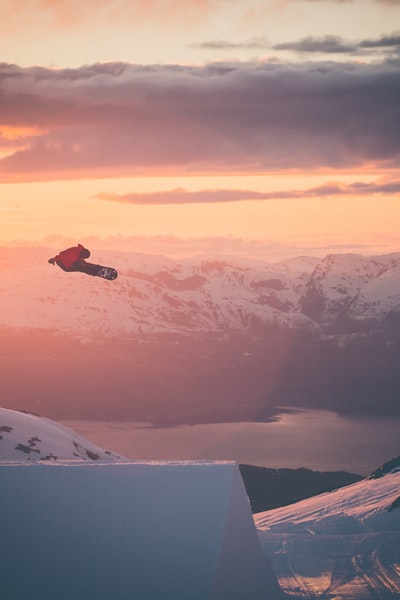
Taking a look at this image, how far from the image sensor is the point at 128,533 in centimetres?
4819

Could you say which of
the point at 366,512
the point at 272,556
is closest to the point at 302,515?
the point at 366,512

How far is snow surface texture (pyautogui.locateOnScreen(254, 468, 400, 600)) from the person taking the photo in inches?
2473

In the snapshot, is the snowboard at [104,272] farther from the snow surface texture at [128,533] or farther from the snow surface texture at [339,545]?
the snow surface texture at [339,545]

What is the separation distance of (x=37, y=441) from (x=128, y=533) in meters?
60.1

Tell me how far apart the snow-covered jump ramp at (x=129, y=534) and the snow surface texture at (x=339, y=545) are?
13.0m

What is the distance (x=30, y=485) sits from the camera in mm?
50219

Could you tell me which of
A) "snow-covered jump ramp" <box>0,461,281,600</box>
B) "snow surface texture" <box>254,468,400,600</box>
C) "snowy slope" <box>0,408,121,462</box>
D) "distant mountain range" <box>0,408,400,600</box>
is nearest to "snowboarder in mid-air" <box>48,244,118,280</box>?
"snow-covered jump ramp" <box>0,461,281,600</box>

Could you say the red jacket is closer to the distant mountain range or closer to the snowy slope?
the distant mountain range

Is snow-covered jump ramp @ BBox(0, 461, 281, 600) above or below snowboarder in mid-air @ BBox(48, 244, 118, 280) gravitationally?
below

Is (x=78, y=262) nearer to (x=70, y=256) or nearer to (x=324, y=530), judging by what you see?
(x=70, y=256)

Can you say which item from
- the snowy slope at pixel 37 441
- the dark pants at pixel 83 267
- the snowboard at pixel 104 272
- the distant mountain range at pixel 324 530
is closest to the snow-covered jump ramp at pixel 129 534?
the distant mountain range at pixel 324 530

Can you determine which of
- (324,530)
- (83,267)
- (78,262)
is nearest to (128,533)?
(83,267)

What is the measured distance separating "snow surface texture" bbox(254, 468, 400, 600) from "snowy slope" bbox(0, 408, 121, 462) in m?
21.8

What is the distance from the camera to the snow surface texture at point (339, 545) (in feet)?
206
